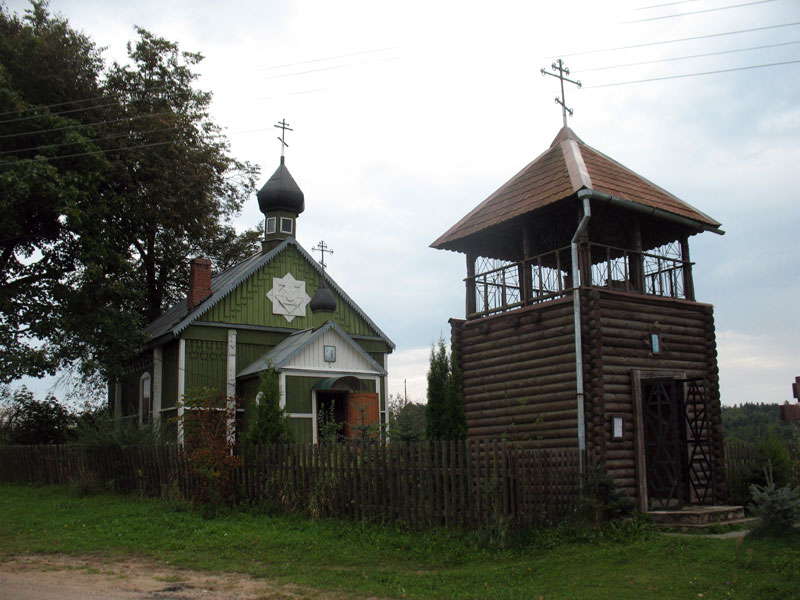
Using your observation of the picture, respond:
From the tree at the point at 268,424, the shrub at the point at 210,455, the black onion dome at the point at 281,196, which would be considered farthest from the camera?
the black onion dome at the point at 281,196

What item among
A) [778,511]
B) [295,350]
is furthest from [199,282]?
[778,511]

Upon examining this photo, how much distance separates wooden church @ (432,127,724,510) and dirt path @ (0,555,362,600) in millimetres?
5689

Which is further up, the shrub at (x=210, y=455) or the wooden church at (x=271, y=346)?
the wooden church at (x=271, y=346)

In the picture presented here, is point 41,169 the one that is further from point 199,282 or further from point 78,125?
point 199,282

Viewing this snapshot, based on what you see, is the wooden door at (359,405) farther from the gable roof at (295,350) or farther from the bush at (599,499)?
the bush at (599,499)

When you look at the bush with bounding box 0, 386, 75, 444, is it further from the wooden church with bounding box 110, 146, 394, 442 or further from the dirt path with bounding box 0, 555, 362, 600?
the dirt path with bounding box 0, 555, 362, 600

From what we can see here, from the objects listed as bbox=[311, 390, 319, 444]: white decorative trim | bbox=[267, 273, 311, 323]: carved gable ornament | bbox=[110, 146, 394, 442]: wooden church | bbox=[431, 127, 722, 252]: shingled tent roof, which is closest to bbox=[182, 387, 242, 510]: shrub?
bbox=[431, 127, 722, 252]: shingled tent roof

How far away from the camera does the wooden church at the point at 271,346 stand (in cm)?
2211

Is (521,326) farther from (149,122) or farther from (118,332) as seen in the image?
(149,122)

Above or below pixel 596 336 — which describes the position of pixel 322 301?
above

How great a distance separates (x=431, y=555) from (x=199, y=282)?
51.7 ft

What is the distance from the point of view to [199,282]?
2362 cm

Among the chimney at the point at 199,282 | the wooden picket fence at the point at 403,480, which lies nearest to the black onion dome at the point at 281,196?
the chimney at the point at 199,282

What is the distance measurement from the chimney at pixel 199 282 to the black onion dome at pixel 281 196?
4.49 meters
